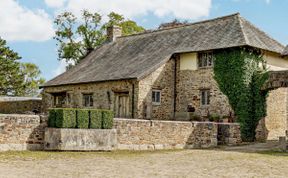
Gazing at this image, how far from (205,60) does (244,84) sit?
3157 millimetres

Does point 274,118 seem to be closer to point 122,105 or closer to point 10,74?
point 122,105

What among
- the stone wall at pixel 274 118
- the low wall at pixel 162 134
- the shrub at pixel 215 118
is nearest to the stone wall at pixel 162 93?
the shrub at pixel 215 118

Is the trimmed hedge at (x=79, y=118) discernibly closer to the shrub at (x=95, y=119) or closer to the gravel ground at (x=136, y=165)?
the shrub at (x=95, y=119)

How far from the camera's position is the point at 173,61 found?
92.1 feet

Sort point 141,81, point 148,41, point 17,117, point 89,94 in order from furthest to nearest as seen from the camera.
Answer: point 148,41 < point 89,94 < point 141,81 < point 17,117

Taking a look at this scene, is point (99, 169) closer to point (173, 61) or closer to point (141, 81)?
point (141, 81)

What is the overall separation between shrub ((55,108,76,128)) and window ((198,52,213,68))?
1215 cm

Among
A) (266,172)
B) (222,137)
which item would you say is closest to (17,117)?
(266,172)

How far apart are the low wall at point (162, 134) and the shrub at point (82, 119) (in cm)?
140

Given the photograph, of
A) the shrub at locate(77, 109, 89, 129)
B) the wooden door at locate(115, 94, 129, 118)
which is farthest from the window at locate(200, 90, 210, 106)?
the shrub at locate(77, 109, 89, 129)

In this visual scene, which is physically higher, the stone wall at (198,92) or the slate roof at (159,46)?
the slate roof at (159,46)

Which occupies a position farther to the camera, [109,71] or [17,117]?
[109,71]

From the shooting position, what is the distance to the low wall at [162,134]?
1822 cm

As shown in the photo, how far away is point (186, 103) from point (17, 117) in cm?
1360
